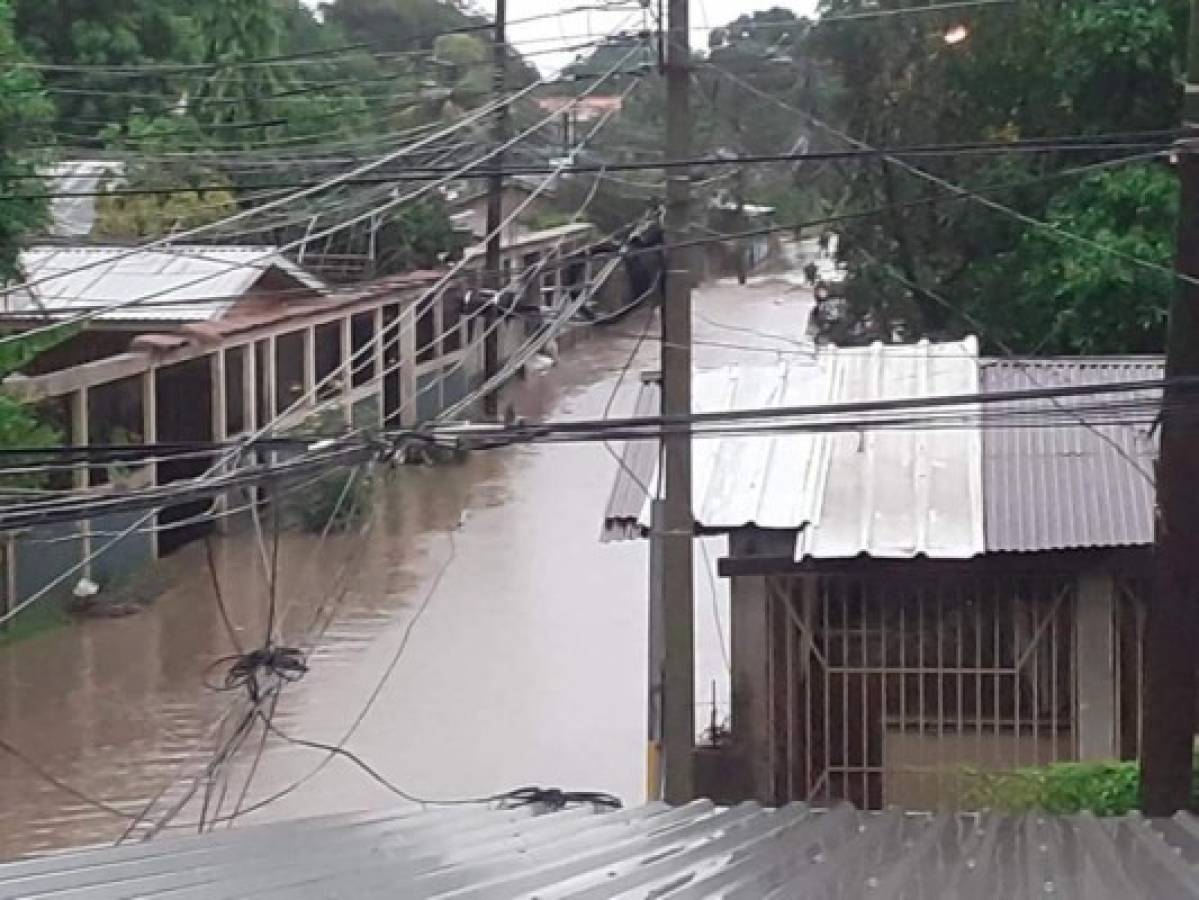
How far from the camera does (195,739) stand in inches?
430

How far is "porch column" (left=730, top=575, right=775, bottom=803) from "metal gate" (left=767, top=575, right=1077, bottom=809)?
0.05 m

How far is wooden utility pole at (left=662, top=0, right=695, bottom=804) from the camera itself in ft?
19.9

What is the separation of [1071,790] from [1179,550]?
5.75ft

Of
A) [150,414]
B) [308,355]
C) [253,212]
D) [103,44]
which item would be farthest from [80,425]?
[253,212]

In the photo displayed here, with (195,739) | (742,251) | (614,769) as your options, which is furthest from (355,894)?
(742,251)

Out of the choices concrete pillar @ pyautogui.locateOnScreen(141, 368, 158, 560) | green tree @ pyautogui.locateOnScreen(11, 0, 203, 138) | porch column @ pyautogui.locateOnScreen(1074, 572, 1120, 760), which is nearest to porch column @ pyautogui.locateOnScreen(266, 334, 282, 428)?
concrete pillar @ pyautogui.locateOnScreen(141, 368, 158, 560)

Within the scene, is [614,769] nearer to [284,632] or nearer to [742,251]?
[284,632]

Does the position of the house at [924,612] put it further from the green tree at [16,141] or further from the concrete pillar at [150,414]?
the concrete pillar at [150,414]

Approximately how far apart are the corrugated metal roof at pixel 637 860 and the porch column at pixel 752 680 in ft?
Answer: 10.9

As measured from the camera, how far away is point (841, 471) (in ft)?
25.4

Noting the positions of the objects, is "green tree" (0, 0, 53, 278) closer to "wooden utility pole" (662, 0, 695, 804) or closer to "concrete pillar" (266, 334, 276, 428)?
"wooden utility pole" (662, 0, 695, 804)

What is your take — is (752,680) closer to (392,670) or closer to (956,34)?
(392,670)

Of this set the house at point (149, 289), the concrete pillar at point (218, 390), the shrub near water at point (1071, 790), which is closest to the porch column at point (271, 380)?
the concrete pillar at point (218, 390)

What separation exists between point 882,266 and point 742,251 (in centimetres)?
780
